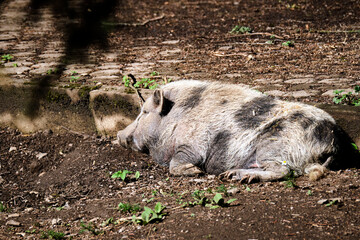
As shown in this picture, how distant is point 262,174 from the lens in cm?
394

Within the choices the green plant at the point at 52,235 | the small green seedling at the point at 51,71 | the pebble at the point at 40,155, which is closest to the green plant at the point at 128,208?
the green plant at the point at 52,235

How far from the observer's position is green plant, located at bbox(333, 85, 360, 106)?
4637 millimetres

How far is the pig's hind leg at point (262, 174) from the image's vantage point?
391 cm

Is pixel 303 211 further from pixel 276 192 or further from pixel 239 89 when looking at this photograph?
pixel 239 89

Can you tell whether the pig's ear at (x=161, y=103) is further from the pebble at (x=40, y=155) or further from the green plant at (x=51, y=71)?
the green plant at (x=51, y=71)

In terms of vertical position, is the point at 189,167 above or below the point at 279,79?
below

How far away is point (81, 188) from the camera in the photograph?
4.47 meters

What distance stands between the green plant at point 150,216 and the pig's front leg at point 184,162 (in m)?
1.07

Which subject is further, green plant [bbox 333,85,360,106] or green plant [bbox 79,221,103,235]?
green plant [bbox 333,85,360,106]

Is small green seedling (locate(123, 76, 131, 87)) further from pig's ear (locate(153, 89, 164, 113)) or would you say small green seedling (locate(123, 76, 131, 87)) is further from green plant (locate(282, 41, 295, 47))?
green plant (locate(282, 41, 295, 47))

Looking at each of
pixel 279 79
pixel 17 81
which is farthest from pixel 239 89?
pixel 17 81

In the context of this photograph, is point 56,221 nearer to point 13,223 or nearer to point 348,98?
point 13,223

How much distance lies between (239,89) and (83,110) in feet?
6.45

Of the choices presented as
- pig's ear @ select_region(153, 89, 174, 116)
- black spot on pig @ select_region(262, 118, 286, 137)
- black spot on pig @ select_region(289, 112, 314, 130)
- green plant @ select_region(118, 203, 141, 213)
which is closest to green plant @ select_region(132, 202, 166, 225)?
green plant @ select_region(118, 203, 141, 213)
